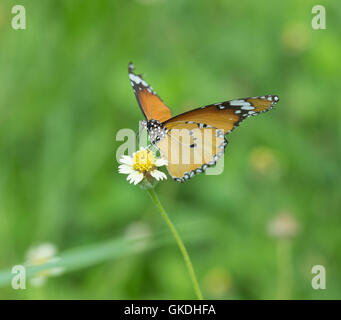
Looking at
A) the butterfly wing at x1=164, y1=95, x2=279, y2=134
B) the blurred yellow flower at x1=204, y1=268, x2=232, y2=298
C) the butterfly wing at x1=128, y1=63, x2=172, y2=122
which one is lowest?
the blurred yellow flower at x1=204, y1=268, x2=232, y2=298

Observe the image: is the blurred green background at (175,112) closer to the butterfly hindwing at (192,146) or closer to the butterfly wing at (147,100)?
the butterfly hindwing at (192,146)

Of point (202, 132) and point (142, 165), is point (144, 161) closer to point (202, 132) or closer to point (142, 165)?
point (142, 165)

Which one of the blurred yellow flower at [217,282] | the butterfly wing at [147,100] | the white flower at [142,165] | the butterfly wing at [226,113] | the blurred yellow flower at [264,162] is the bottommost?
the blurred yellow flower at [217,282]

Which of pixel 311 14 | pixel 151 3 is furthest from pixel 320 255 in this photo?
pixel 151 3

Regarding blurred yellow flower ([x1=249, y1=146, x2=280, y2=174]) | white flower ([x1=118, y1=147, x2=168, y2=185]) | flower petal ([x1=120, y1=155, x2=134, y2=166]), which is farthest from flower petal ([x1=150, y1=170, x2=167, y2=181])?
blurred yellow flower ([x1=249, y1=146, x2=280, y2=174])

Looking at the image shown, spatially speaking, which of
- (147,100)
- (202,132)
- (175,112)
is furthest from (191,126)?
(175,112)

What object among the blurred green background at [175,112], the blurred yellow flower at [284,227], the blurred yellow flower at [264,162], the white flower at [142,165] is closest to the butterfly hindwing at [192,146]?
the white flower at [142,165]

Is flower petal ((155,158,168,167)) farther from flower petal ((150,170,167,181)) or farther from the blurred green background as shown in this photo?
the blurred green background

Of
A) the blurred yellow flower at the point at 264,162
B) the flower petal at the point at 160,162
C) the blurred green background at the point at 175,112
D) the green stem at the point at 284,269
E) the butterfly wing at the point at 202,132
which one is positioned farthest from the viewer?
the blurred yellow flower at the point at 264,162

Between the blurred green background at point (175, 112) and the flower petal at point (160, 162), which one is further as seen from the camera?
the blurred green background at point (175, 112)
